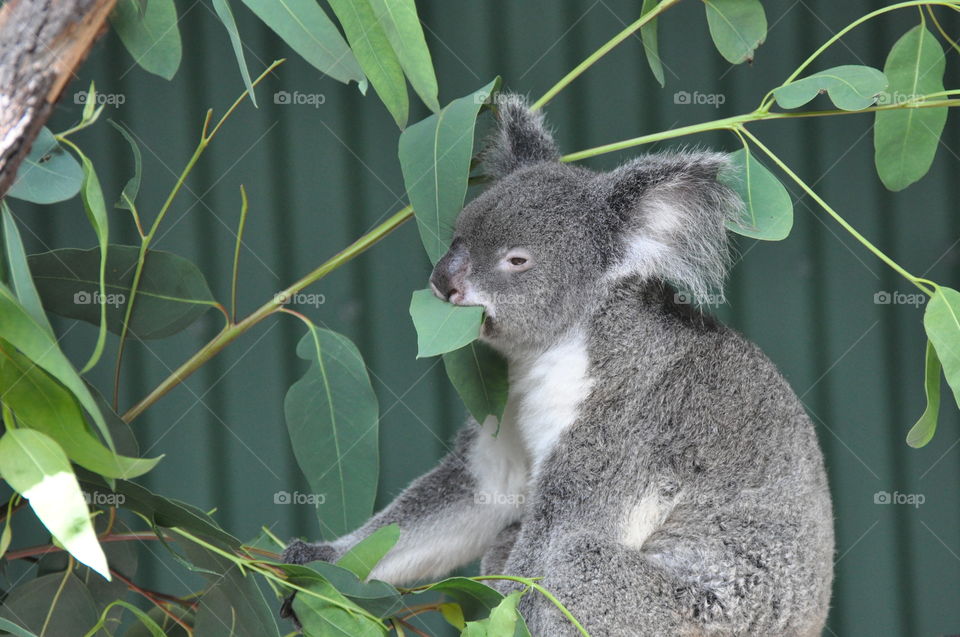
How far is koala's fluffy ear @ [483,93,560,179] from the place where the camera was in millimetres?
2473

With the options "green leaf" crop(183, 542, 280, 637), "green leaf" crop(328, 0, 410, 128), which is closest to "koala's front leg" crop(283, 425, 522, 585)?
"green leaf" crop(183, 542, 280, 637)

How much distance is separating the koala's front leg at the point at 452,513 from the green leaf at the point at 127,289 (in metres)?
0.71

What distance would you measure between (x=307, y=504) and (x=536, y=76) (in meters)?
1.60

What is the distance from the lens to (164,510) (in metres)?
1.71

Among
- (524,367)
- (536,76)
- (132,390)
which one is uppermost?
(536,76)

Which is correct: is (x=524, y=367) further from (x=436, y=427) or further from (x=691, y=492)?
(x=436, y=427)

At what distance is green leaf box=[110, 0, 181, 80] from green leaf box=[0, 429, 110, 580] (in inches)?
27.8

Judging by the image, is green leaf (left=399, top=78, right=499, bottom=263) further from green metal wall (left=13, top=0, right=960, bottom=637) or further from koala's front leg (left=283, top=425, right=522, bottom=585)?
green metal wall (left=13, top=0, right=960, bottom=637)

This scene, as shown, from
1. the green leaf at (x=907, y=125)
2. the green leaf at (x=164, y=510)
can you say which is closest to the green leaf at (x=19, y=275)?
the green leaf at (x=164, y=510)

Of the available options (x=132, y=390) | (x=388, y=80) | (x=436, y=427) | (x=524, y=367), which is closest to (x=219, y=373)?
(x=132, y=390)

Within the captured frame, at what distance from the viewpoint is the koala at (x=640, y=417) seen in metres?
2.05

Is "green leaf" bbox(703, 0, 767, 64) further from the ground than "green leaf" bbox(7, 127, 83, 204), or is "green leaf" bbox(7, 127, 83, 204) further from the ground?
"green leaf" bbox(703, 0, 767, 64)

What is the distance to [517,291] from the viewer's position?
2172mm

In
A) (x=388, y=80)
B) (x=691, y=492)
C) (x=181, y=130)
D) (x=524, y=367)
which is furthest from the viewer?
(x=181, y=130)
